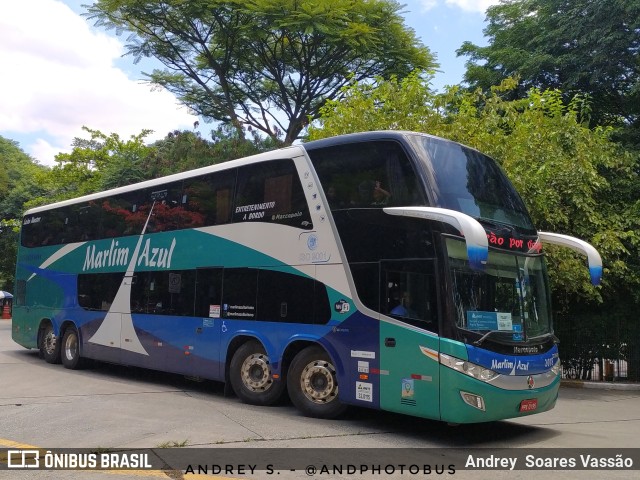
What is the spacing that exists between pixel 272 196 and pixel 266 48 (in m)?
17.9

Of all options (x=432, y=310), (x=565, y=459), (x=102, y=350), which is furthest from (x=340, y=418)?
(x=102, y=350)

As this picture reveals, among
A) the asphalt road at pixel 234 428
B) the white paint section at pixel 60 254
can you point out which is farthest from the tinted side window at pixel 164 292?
the white paint section at pixel 60 254

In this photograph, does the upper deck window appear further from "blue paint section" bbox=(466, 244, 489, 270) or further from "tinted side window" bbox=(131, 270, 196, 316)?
"tinted side window" bbox=(131, 270, 196, 316)

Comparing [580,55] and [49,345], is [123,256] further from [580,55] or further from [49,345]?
[580,55]

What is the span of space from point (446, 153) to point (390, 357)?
2858 mm

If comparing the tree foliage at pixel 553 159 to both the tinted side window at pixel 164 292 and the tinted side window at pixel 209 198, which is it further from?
the tinted side window at pixel 164 292

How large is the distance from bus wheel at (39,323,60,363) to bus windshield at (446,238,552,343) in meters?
11.4

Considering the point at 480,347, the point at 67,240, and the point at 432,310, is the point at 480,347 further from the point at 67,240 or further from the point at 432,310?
the point at 67,240

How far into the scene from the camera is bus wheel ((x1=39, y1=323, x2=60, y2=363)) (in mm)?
16047

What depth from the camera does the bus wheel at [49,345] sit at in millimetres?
16047

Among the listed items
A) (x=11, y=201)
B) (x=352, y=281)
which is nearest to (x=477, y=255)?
(x=352, y=281)

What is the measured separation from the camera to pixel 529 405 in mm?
8414

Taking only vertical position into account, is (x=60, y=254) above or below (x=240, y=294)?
above

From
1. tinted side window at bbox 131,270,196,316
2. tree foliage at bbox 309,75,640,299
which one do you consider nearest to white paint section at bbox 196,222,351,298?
tinted side window at bbox 131,270,196,316
